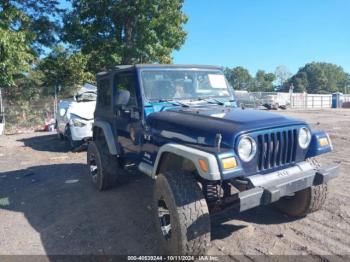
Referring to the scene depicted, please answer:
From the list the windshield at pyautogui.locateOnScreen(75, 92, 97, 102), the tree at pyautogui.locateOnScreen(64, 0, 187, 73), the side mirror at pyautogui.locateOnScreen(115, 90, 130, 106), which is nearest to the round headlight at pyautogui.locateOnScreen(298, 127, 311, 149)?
the side mirror at pyautogui.locateOnScreen(115, 90, 130, 106)

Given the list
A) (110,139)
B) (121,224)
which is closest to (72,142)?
(110,139)

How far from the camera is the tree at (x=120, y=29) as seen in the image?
655 inches

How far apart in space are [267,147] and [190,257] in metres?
1.36

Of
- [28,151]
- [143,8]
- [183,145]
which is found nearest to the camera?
[183,145]

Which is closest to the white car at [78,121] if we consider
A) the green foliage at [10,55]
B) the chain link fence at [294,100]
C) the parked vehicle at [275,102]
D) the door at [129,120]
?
the green foliage at [10,55]

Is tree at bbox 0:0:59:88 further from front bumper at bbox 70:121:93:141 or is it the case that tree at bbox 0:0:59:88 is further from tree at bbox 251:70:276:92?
tree at bbox 251:70:276:92

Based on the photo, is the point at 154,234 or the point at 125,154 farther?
the point at 125,154

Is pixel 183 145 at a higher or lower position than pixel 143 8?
lower

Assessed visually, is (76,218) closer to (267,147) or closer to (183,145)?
(183,145)

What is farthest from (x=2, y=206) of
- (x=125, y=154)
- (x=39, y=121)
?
(x=39, y=121)

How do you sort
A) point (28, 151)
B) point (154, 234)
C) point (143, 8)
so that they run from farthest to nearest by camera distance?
point (143, 8) → point (28, 151) → point (154, 234)

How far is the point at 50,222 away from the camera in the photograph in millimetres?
4773

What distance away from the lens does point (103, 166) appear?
18.8 ft

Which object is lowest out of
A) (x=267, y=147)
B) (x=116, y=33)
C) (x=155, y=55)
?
(x=267, y=147)
